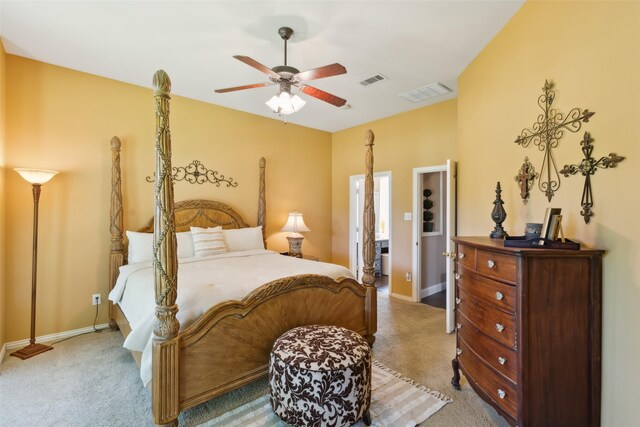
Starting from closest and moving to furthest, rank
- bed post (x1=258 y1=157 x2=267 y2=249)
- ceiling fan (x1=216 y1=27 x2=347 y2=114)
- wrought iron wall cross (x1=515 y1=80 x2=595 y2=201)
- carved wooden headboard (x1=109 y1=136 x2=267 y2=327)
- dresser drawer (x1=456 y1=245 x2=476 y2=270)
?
1. wrought iron wall cross (x1=515 y1=80 x2=595 y2=201)
2. dresser drawer (x1=456 y1=245 x2=476 y2=270)
3. ceiling fan (x1=216 y1=27 x2=347 y2=114)
4. carved wooden headboard (x1=109 y1=136 x2=267 y2=327)
5. bed post (x1=258 y1=157 x2=267 y2=249)

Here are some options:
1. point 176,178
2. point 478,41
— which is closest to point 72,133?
point 176,178

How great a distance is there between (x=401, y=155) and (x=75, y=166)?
421 centimetres

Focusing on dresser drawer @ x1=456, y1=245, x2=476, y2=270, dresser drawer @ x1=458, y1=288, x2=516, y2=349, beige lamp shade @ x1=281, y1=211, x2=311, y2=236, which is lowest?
dresser drawer @ x1=458, y1=288, x2=516, y2=349

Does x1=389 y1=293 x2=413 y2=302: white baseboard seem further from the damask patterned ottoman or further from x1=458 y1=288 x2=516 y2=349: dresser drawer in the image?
the damask patterned ottoman

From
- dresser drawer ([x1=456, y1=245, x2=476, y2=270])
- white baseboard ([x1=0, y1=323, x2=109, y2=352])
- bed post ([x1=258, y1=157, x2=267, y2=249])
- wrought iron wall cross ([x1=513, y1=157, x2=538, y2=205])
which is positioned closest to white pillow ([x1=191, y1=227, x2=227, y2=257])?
bed post ([x1=258, y1=157, x2=267, y2=249])

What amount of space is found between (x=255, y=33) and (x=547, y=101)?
7.49ft

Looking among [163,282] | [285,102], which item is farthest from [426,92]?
[163,282]

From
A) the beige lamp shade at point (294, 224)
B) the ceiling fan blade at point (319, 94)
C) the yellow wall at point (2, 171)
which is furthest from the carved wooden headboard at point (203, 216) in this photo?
the ceiling fan blade at point (319, 94)

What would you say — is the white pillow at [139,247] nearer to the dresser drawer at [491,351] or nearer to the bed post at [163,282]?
the bed post at [163,282]

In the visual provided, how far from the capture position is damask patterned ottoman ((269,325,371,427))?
1709mm

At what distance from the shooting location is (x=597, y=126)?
1.59 m

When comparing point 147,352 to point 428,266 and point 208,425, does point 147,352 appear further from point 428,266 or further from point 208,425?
point 428,266

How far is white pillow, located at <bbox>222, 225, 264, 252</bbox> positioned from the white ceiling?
1.90m

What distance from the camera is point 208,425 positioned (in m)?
1.87
